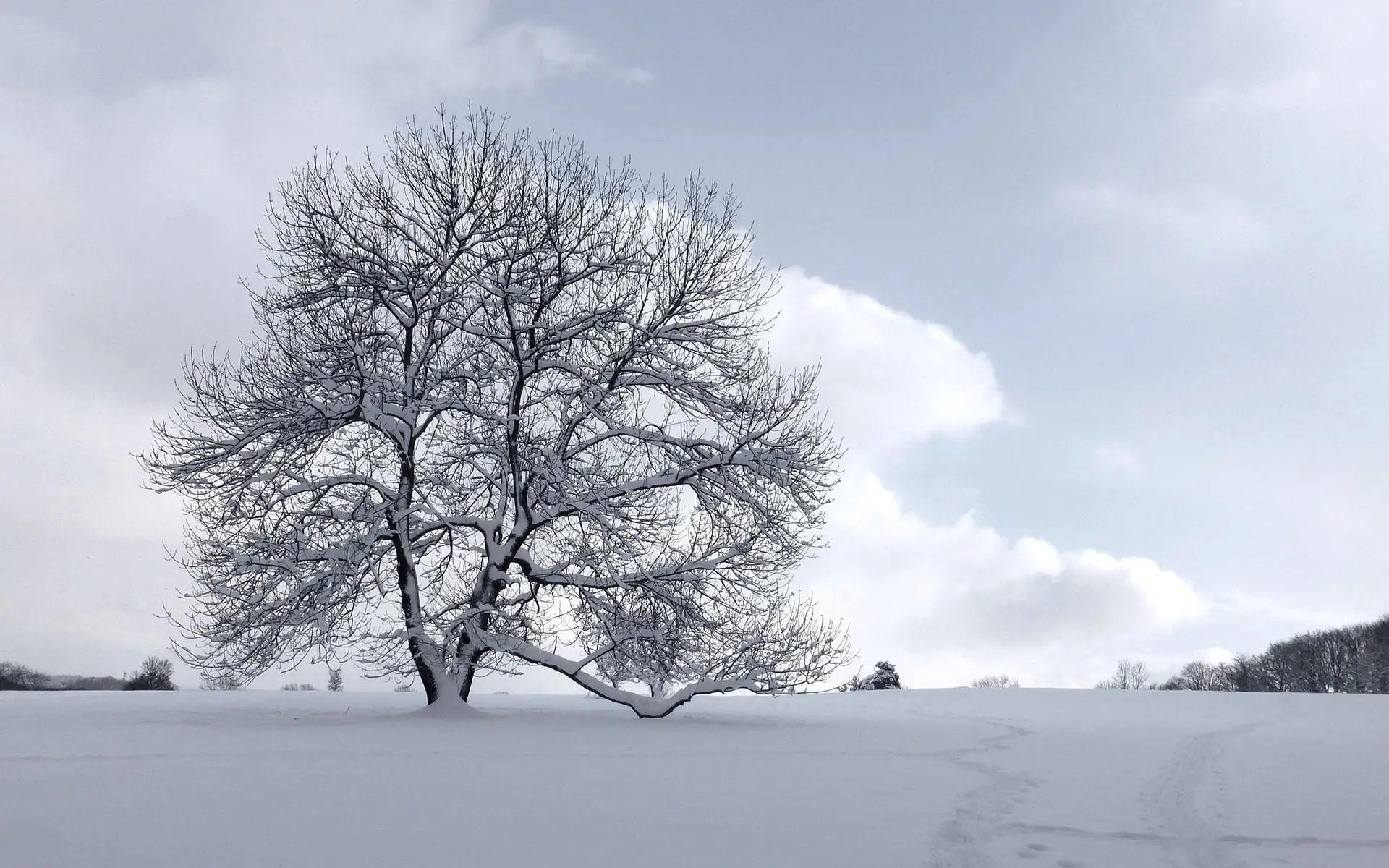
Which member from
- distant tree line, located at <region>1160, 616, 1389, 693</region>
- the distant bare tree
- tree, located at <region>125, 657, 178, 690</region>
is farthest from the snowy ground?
the distant bare tree

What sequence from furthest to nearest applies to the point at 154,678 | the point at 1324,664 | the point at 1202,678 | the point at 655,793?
the point at 1202,678, the point at 1324,664, the point at 154,678, the point at 655,793

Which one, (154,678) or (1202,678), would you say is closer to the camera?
(154,678)

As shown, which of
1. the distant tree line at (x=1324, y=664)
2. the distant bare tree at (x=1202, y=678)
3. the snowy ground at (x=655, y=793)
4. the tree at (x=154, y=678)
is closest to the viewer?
the snowy ground at (x=655, y=793)

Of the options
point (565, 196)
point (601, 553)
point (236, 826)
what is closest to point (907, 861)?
point (236, 826)

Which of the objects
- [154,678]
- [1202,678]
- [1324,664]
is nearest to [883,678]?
[154,678]

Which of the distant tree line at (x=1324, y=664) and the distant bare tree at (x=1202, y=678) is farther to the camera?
the distant bare tree at (x=1202, y=678)

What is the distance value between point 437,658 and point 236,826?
7.89m

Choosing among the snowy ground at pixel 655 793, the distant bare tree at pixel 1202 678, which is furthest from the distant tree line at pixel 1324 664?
the snowy ground at pixel 655 793

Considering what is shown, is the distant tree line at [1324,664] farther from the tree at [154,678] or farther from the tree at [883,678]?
the tree at [154,678]

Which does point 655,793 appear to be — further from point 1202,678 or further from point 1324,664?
point 1202,678

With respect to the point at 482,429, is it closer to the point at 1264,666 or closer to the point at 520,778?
the point at 520,778

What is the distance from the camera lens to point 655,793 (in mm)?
7719

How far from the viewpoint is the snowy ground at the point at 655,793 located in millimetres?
5898

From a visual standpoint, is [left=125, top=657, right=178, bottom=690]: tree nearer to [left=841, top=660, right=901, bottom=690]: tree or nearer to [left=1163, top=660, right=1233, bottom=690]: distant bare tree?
[left=841, top=660, right=901, bottom=690]: tree
